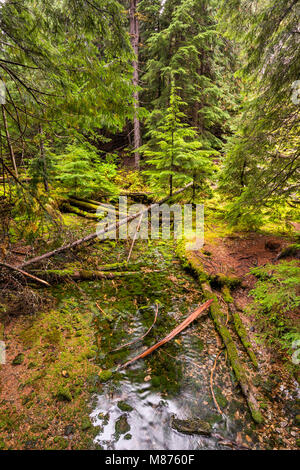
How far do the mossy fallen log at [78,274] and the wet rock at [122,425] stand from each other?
3116 millimetres

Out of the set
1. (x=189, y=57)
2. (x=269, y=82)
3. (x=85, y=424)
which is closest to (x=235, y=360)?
(x=85, y=424)

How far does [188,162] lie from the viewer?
7.61 m

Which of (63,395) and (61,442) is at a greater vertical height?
(63,395)

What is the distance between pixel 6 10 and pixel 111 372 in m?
5.45

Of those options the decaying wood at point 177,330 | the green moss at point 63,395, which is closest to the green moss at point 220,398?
the decaying wood at point 177,330

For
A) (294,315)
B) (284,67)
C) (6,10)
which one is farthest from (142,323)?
(284,67)

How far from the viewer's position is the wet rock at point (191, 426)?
261 centimetres

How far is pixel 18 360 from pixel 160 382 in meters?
2.19

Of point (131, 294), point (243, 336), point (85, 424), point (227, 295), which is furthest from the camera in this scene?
point (131, 294)

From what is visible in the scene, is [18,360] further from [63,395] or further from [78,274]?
[78,274]

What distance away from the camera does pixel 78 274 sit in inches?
208

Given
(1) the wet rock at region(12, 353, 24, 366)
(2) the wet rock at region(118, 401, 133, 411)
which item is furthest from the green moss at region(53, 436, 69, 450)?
(1) the wet rock at region(12, 353, 24, 366)

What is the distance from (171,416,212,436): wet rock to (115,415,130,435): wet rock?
0.60 m
